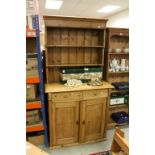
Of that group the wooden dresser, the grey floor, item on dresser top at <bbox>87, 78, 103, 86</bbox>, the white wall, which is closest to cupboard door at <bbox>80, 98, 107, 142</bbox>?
the wooden dresser

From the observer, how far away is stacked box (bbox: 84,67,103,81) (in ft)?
9.23

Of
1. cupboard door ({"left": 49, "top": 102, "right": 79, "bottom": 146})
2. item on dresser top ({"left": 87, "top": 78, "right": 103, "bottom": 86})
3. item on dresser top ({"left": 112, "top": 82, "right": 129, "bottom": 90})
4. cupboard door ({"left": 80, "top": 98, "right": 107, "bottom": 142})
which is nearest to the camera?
cupboard door ({"left": 49, "top": 102, "right": 79, "bottom": 146})

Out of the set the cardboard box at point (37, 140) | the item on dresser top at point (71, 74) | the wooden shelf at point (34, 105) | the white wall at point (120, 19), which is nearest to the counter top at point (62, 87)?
the item on dresser top at point (71, 74)

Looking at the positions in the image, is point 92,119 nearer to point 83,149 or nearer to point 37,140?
point 83,149

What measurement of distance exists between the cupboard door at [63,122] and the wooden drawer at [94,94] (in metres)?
0.18

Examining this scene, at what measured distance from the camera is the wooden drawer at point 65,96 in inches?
93.3

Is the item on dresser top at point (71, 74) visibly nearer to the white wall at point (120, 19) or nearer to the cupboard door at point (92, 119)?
the cupboard door at point (92, 119)

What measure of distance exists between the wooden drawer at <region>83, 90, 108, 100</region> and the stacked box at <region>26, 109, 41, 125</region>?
0.75 meters

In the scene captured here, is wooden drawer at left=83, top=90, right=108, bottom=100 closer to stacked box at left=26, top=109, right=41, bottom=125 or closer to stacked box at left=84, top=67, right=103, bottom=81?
stacked box at left=84, top=67, right=103, bottom=81
